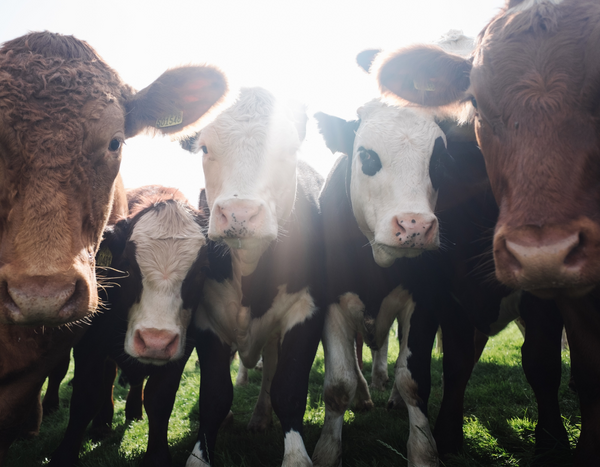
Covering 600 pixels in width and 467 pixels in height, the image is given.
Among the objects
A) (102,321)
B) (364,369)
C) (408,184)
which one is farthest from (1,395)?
(364,369)

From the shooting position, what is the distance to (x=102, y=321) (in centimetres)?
353

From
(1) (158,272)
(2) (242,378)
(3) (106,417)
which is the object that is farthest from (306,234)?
(2) (242,378)

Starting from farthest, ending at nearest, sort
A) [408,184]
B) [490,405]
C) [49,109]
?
[490,405], [408,184], [49,109]

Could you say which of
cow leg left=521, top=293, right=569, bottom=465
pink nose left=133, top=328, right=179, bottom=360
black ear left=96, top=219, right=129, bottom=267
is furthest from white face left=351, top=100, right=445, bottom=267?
black ear left=96, top=219, right=129, bottom=267

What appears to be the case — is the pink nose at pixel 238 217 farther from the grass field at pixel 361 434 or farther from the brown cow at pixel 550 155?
the grass field at pixel 361 434

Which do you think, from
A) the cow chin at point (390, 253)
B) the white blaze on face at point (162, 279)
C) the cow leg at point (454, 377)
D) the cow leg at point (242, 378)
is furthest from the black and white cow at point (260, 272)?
the cow leg at point (242, 378)

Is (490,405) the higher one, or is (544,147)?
(544,147)

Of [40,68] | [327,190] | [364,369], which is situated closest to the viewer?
[40,68]

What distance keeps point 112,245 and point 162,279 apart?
1.93 ft

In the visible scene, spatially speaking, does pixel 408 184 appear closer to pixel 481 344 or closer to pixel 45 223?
pixel 45 223

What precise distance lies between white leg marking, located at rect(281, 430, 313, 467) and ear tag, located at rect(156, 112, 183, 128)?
7.63ft

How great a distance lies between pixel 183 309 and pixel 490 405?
9.57 feet

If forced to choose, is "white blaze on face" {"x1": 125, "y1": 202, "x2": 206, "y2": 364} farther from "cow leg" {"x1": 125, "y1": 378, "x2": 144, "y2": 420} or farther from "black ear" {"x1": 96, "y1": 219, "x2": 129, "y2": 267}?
"cow leg" {"x1": 125, "y1": 378, "x2": 144, "y2": 420}

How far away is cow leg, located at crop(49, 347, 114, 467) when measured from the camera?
10.3 ft
